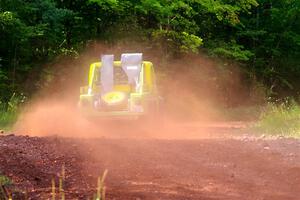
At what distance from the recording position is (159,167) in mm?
7816

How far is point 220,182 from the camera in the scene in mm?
6809

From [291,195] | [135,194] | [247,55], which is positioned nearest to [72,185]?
[135,194]

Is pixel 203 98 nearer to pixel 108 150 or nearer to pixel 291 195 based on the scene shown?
pixel 108 150

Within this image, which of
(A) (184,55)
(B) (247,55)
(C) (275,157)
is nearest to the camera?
(C) (275,157)

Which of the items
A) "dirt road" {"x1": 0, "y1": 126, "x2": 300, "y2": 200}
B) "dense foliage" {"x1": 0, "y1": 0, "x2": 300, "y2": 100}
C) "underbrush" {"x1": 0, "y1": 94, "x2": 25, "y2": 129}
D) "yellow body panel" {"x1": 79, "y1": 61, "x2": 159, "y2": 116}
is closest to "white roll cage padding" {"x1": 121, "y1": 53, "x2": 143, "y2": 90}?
"yellow body panel" {"x1": 79, "y1": 61, "x2": 159, "y2": 116}

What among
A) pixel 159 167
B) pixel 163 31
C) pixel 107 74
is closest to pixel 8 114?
pixel 107 74

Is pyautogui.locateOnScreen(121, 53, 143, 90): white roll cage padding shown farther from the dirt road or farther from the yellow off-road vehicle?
the dirt road

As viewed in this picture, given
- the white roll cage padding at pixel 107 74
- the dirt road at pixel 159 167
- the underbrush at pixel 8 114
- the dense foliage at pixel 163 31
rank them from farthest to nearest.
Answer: the dense foliage at pixel 163 31
the underbrush at pixel 8 114
the white roll cage padding at pixel 107 74
the dirt road at pixel 159 167

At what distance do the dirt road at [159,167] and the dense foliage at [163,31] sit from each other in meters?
14.2

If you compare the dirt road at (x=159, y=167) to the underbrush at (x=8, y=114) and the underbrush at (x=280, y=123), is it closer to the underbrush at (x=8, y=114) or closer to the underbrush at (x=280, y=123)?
the underbrush at (x=280, y=123)

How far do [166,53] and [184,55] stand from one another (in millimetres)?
1254

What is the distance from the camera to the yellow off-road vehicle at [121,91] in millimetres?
15117

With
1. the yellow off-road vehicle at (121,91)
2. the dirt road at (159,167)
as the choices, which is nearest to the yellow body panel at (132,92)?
the yellow off-road vehicle at (121,91)

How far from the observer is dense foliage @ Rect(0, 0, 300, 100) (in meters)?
24.6
